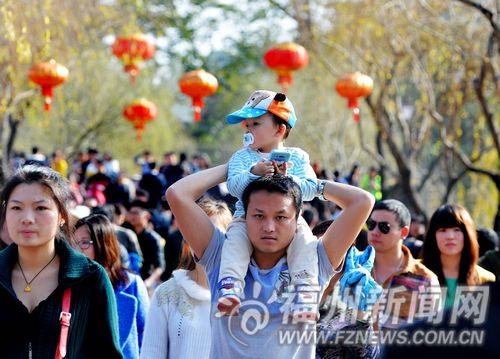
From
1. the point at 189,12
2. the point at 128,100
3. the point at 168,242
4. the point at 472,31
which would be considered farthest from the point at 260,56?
the point at 168,242

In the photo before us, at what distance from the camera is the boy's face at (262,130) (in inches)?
154

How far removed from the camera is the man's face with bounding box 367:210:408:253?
5.84 metres

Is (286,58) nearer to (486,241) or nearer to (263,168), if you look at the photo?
(486,241)

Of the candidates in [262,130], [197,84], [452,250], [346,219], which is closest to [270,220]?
[346,219]

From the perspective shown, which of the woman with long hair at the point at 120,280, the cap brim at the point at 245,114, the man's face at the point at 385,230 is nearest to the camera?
the cap brim at the point at 245,114

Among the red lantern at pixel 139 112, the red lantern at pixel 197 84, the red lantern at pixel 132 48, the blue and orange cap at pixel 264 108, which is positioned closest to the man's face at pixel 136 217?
the red lantern at pixel 197 84

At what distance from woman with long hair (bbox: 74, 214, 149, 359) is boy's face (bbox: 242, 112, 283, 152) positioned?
5.88 feet

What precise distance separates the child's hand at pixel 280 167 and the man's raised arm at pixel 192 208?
28cm

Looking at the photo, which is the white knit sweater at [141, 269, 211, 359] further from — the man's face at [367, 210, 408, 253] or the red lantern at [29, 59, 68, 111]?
the red lantern at [29, 59, 68, 111]

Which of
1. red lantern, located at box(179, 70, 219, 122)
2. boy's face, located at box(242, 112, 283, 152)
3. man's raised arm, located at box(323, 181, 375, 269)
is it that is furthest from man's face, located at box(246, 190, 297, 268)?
red lantern, located at box(179, 70, 219, 122)

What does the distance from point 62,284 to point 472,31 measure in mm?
13493

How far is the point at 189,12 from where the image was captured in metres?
28.2

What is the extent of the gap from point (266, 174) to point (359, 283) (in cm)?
128

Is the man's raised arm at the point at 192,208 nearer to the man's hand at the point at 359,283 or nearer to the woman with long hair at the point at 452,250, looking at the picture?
the man's hand at the point at 359,283
